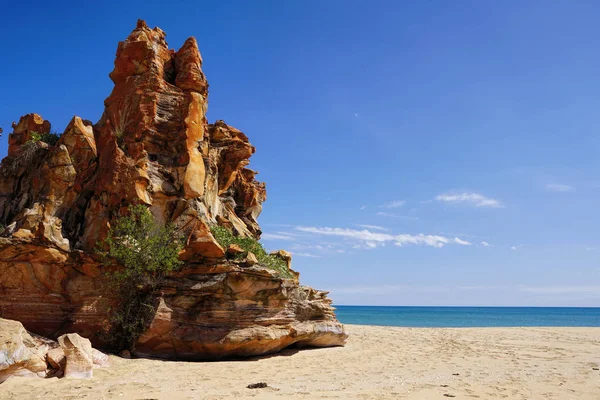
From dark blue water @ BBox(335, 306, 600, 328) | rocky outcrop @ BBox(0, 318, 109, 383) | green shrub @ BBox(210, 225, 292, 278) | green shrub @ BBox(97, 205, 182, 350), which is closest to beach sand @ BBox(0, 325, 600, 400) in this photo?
rocky outcrop @ BBox(0, 318, 109, 383)

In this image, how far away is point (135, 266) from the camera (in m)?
17.1

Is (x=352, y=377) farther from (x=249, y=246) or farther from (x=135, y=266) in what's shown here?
(x=135, y=266)

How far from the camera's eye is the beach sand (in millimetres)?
10719

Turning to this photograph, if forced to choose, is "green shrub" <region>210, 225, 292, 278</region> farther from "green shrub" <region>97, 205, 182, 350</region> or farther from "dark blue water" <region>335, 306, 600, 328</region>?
"dark blue water" <region>335, 306, 600, 328</region>

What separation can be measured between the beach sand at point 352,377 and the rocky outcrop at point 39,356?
0.36 m

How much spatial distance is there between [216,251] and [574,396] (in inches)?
513

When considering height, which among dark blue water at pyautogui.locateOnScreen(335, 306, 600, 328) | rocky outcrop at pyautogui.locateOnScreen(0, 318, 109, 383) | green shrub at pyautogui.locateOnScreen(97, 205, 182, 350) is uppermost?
green shrub at pyautogui.locateOnScreen(97, 205, 182, 350)

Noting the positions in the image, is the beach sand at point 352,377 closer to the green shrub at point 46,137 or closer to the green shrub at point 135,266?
the green shrub at point 135,266

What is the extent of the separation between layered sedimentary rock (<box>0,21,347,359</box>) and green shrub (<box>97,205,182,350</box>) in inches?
17.1

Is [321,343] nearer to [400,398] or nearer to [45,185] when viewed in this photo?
[400,398]

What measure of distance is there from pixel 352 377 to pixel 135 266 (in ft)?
31.0

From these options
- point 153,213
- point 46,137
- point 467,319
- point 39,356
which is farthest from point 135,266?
point 467,319

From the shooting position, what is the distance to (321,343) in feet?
69.6

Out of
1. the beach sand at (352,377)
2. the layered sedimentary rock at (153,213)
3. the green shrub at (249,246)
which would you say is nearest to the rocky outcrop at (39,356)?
the beach sand at (352,377)
